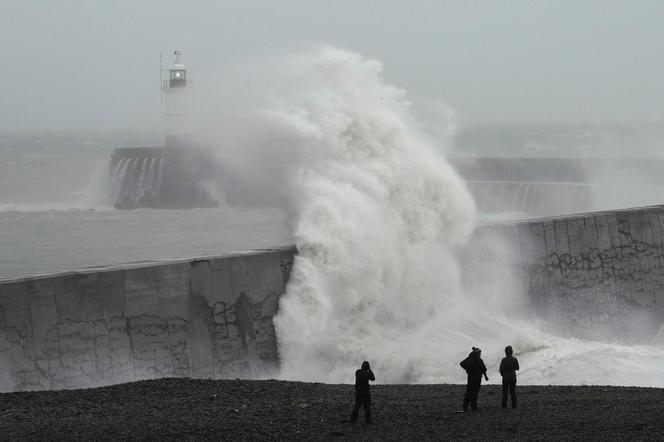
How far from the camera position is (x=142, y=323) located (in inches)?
438

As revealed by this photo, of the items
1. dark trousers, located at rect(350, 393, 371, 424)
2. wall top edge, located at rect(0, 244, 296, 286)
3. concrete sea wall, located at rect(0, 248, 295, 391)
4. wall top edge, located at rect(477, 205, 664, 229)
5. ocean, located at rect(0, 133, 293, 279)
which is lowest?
dark trousers, located at rect(350, 393, 371, 424)

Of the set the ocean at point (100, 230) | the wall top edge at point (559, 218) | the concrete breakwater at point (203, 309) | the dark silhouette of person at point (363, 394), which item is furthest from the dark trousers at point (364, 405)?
the ocean at point (100, 230)

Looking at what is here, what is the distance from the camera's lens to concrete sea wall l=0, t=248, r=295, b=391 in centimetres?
1030

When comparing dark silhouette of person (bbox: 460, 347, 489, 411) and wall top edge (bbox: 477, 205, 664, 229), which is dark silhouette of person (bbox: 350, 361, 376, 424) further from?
wall top edge (bbox: 477, 205, 664, 229)

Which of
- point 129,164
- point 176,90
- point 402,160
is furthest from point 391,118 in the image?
point 176,90

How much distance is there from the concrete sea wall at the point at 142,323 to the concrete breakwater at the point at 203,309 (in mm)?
11

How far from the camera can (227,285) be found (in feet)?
39.5

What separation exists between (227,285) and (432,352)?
276 cm

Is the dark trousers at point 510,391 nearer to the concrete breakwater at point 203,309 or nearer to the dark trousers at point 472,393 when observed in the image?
the dark trousers at point 472,393

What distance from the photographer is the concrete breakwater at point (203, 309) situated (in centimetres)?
1038

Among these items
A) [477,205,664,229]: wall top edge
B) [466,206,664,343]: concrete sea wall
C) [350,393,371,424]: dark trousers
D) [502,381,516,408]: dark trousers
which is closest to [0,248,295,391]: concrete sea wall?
[350,393,371,424]: dark trousers

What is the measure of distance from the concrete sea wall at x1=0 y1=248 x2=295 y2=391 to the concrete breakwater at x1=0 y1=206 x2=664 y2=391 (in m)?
0.01

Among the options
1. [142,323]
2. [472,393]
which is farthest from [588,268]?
[142,323]

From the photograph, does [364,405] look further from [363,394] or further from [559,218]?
[559,218]
